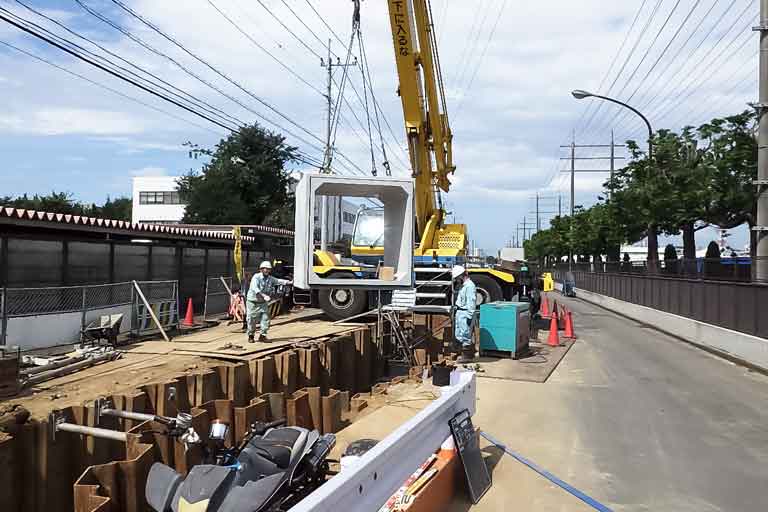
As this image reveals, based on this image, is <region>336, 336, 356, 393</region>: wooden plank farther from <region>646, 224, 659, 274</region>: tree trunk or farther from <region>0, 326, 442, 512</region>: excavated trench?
<region>646, 224, 659, 274</region>: tree trunk

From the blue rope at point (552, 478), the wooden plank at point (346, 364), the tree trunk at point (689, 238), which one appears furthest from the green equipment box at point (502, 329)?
the tree trunk at point (689, 238)

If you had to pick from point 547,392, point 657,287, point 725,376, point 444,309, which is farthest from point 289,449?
point 657,287

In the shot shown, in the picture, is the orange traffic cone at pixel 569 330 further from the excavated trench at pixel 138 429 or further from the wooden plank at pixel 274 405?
the wooden plank at pixel 274 405

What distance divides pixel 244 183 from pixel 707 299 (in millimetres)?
38627

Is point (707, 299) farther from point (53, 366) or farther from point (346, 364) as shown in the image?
point (53, 366)

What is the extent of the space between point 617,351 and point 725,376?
328 centimetres

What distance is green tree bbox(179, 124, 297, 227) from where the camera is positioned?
48.8 metres

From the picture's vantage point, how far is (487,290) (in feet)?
54.5

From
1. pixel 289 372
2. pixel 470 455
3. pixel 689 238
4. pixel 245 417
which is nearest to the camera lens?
pixel 470 455

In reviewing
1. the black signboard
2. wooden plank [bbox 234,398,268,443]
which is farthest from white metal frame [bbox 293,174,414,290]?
the black signboard

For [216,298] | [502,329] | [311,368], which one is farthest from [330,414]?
[216,298]

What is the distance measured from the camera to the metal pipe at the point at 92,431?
5461mm

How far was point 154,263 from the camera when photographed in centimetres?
1792

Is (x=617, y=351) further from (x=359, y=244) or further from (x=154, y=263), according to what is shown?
(x=154, y=263)
